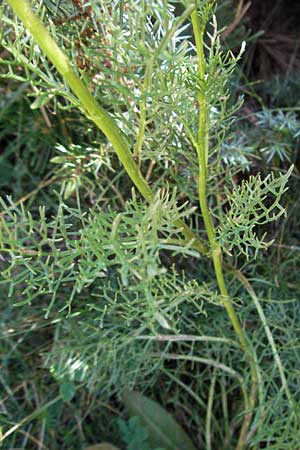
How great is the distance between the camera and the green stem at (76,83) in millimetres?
344

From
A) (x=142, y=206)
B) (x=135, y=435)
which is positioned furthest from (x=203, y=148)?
(x=135, y=435)

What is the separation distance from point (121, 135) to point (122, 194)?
36cm

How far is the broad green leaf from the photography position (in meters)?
0.69

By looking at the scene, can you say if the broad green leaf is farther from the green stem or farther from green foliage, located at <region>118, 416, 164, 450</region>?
the green stem

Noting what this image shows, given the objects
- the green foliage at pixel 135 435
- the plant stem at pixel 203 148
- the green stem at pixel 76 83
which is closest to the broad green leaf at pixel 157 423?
the green foliage at pixel 135 435

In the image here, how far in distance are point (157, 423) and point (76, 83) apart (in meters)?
0.45

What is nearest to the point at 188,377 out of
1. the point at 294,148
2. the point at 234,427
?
the point at 234,427

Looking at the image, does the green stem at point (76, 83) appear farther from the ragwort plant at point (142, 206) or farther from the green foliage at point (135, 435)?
the green foliage at point (135, 435)

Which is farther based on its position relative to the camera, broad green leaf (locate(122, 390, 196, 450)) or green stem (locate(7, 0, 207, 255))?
broad green leaf (locate(122, 390, 196, 450))

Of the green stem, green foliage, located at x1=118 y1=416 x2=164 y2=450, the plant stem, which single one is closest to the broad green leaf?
green foliage, located at x1=118 y1=416 x2=164 y2=450

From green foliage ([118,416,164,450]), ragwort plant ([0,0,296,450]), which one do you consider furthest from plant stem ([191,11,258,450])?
green foliage ([118,416,164,450])

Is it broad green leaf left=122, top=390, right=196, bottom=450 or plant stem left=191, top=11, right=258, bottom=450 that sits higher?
plant stem left=191, top=11, right=258, bottom=450

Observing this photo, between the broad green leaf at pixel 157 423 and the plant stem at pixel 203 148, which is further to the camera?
the broad green leaf at pixel 157 423

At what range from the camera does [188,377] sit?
786 millimetres
